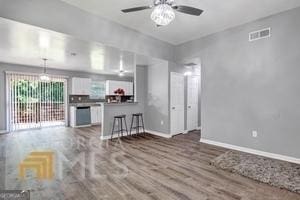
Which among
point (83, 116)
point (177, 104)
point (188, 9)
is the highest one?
point (188, 9)

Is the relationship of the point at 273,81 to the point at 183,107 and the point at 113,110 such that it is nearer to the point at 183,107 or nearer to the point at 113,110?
the point at 183,107

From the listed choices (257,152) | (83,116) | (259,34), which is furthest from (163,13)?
(83,116)

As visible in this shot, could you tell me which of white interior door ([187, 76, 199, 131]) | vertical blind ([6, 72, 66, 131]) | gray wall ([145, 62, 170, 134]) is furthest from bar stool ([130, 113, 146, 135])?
vertical blind ([6, 72, 66, 131])

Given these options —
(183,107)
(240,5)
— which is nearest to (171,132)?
(183,107)

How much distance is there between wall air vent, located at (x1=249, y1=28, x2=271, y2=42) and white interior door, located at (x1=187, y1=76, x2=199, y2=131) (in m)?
2.52

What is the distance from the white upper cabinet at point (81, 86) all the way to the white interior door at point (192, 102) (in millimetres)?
4969

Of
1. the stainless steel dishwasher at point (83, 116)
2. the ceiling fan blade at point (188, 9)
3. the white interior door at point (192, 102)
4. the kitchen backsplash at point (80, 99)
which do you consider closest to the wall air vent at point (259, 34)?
the ceiling fan blade at point (188, 9)

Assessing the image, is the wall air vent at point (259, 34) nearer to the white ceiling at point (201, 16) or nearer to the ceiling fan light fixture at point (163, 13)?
the white ceiling at point (201, 16)

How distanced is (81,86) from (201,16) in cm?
627

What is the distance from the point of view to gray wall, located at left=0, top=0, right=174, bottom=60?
2.62 metres

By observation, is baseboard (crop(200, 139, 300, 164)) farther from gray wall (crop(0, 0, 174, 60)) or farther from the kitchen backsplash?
the kitchen backsplash

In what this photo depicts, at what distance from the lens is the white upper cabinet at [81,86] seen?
7566 millimetres

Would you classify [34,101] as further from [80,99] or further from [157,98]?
[157,98]

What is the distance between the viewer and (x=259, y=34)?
371cm
